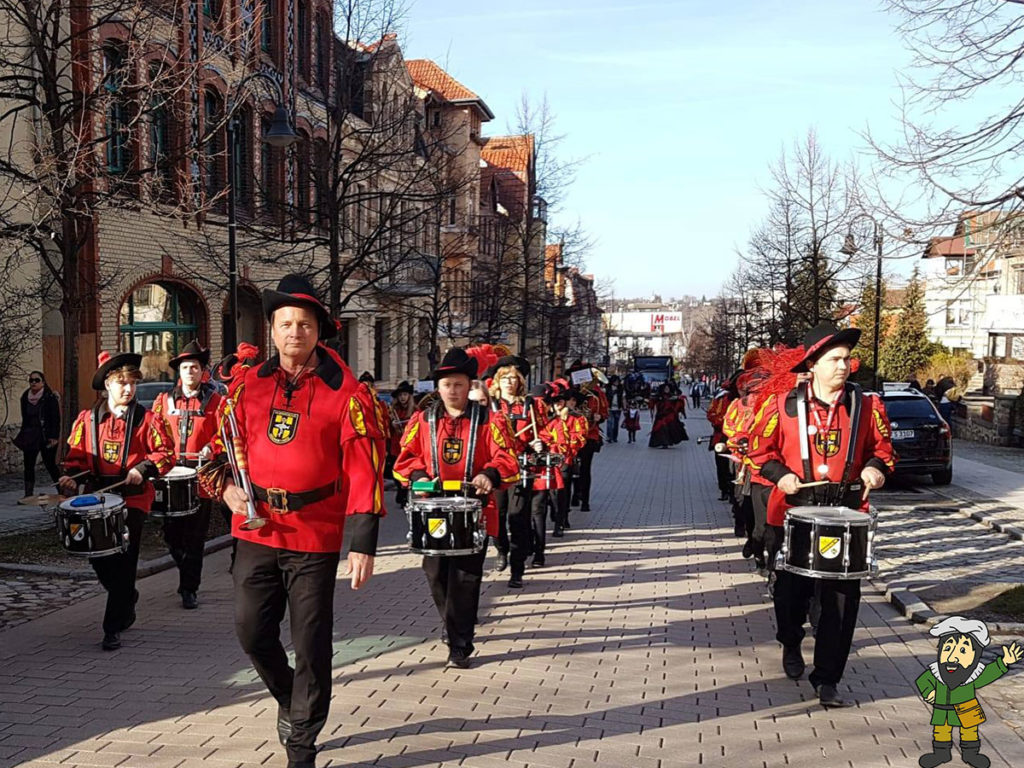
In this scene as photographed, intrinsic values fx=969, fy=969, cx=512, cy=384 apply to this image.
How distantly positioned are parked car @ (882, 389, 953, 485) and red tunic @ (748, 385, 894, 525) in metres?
10.9

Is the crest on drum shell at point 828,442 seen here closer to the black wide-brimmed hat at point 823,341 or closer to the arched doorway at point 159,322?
the black wide-brimmed hat at point 823,341

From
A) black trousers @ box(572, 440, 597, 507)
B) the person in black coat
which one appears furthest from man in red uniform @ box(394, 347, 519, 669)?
the person in black coat

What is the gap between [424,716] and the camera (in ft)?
17.3

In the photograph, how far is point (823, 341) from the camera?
567cm

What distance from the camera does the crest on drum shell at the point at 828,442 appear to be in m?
5.68

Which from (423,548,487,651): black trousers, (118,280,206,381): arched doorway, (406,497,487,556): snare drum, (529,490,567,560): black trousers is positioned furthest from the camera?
(118,280,206,381): arched doorway

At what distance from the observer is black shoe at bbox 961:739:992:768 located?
15.1ft

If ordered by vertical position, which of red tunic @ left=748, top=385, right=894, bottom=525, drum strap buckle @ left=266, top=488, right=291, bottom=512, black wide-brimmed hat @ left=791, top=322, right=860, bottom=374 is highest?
black wide-brimmed hat @ left=791, top=322, right=860, bottom=374

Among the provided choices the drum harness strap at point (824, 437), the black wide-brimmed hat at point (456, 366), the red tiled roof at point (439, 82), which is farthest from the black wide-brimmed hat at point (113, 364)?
→ the red tiled roof at point (439, 82)

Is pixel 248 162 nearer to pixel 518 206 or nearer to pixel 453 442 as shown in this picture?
pixel 518 206

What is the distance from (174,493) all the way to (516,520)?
3002 mm

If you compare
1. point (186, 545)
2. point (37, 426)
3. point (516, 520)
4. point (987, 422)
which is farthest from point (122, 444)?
point (987, 422)

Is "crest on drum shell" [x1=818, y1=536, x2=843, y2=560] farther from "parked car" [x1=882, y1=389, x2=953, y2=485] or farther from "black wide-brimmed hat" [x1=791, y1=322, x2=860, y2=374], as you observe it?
"parked car" [x1=882, y1=389, x2=953, y2=485]

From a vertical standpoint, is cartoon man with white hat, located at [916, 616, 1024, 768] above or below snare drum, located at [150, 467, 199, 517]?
below
